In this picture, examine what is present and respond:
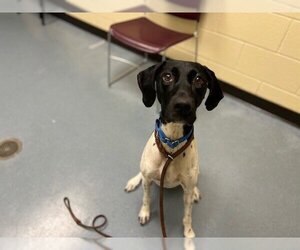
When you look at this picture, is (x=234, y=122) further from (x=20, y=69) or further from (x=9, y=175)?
(x=20, y=69)

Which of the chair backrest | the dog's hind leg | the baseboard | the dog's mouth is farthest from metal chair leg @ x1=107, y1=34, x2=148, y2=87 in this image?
the dog's mouth

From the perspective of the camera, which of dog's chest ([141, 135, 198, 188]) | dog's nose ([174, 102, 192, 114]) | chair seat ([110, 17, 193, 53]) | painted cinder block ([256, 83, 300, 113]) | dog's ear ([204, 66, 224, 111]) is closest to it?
dog's nose ([174, 102, 192, 114])

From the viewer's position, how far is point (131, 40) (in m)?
2.18

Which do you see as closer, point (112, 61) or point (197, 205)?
point (197, 205)

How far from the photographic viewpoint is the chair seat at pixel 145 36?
6.98 ft

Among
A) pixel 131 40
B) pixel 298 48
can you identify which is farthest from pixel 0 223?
pixel 298 48

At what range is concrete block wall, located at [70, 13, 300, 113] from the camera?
210 centimetres

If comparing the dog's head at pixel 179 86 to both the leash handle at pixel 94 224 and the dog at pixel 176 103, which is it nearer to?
the dog at pixel 176 103

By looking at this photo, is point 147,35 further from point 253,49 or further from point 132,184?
point 132,184

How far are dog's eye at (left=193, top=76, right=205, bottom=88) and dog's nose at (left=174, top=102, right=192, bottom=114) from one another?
117 millimetres

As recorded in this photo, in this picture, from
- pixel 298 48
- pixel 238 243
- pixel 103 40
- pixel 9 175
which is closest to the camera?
pixel 238 243

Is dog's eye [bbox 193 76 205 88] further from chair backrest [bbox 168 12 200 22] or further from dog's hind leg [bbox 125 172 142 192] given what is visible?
chair backrest [bbox 168 12 200 22]

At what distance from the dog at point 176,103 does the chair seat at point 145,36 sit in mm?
957

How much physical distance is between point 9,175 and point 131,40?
1.25 meters
